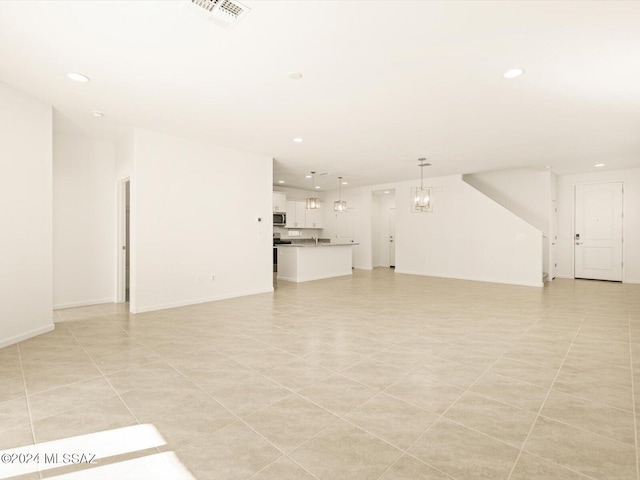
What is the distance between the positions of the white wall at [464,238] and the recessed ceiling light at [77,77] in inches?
331

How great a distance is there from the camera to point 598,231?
28.6 feet

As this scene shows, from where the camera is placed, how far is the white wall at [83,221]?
5434 mm

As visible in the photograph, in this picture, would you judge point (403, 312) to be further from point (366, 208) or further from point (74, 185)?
point (366, 208)

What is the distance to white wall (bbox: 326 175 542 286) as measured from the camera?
8.10 meters

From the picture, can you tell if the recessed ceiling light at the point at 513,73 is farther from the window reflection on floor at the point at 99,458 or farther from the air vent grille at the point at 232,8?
the window reflection on floor at the point at 99,458

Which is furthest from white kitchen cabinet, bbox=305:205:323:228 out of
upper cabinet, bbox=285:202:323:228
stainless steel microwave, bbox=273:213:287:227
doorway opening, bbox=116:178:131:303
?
→ doorway opening, bbox=116:178:131:303

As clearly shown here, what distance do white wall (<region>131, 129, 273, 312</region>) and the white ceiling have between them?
0.51 m

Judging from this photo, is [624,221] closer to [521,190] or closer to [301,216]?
[521,190]

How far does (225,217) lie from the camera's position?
6.27 metres

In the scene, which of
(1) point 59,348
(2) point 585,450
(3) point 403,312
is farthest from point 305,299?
(2) point 585,450

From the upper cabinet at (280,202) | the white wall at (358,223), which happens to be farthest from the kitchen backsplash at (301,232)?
the upper cabinet at (280,202)

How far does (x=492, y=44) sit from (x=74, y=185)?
6348 millimetres

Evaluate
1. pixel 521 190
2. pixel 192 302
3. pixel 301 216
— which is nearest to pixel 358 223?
pixel 301 216

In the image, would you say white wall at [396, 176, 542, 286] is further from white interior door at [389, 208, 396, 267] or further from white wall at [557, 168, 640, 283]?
white wall at [557, 168, 640, 283]
